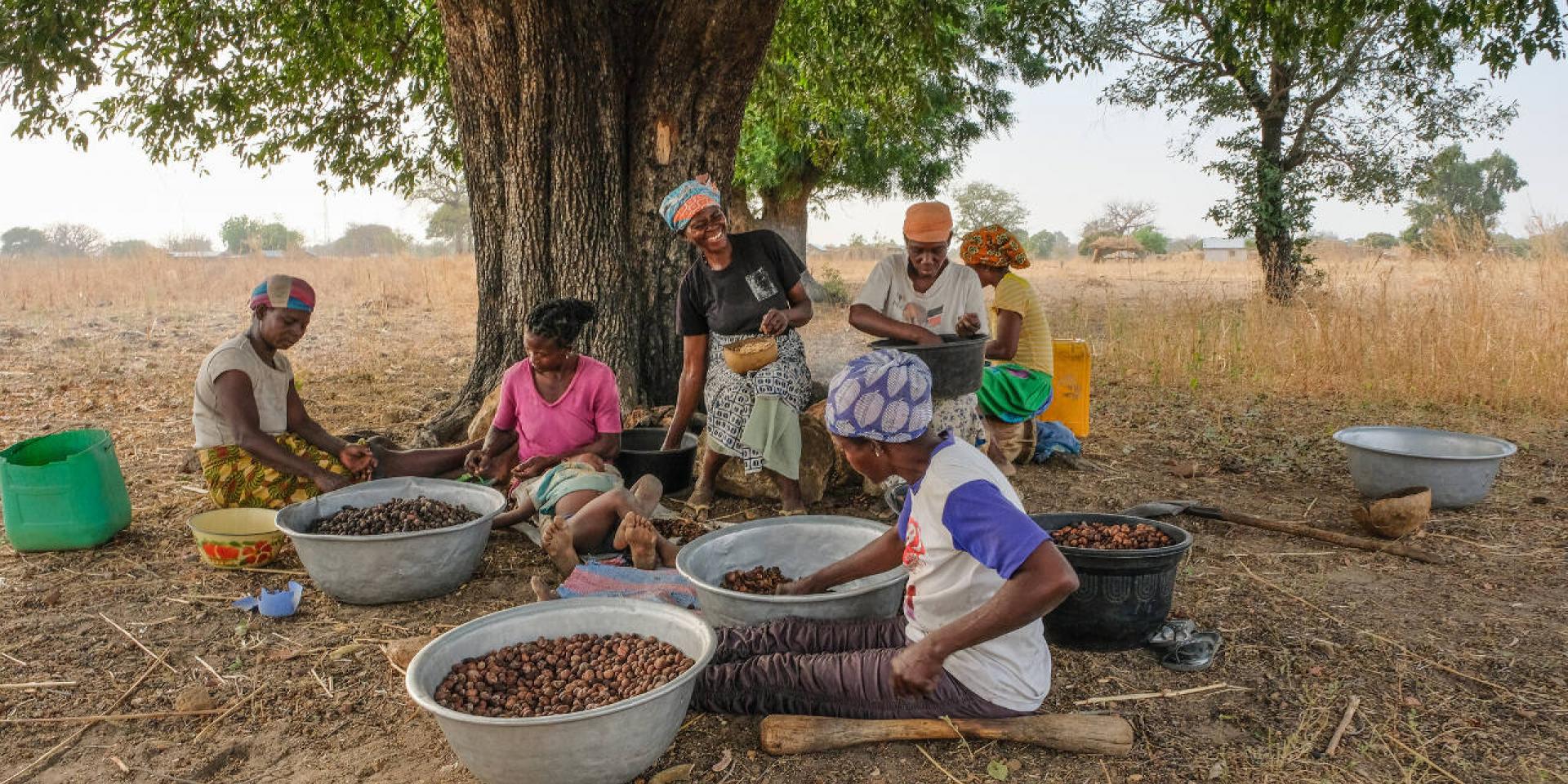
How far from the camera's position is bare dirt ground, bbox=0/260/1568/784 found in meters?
2.36

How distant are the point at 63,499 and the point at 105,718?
1.65m

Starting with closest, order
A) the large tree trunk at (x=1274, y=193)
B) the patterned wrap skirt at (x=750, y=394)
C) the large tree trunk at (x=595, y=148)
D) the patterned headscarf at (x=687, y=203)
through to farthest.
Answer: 1. the patterned headscarf at (x=687, y=203)
2. the patterned wrap skirt at (x=750, y=394)
3. the large tree trunk at (x=595, y=148)
4. the large tree trunk at (x=1274, y=193)

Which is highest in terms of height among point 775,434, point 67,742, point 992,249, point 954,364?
point 992,249

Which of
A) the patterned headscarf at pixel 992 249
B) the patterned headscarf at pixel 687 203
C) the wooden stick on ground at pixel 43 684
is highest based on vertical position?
the patterned headscarf at pixel 687 203

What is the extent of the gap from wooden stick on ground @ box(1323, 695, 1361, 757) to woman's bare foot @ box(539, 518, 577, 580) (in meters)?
2.47

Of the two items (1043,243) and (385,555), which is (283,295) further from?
(1043,243)

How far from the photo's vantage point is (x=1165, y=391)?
25.0ft

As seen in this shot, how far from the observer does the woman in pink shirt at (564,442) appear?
3.68 metres

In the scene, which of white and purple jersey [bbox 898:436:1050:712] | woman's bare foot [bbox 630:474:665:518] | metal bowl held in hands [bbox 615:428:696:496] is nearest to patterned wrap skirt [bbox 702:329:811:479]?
metal bowl held in hands [bbox 615:428:696:496]

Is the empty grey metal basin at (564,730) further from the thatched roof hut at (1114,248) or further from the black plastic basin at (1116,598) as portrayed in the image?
the thatched roof hut at (1114,248)

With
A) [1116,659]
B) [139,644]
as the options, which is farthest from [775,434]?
[139,644]

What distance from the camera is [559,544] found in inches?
139

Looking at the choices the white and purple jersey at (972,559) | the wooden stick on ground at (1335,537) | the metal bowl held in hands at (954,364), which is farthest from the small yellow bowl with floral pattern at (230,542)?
the wooden stick on ground at (1335,537)

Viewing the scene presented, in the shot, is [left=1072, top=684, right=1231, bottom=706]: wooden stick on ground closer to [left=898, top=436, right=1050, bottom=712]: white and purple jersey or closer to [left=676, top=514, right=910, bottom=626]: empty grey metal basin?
[left=898, top=436, right=1050, bottom=712]: white and purple jersey
